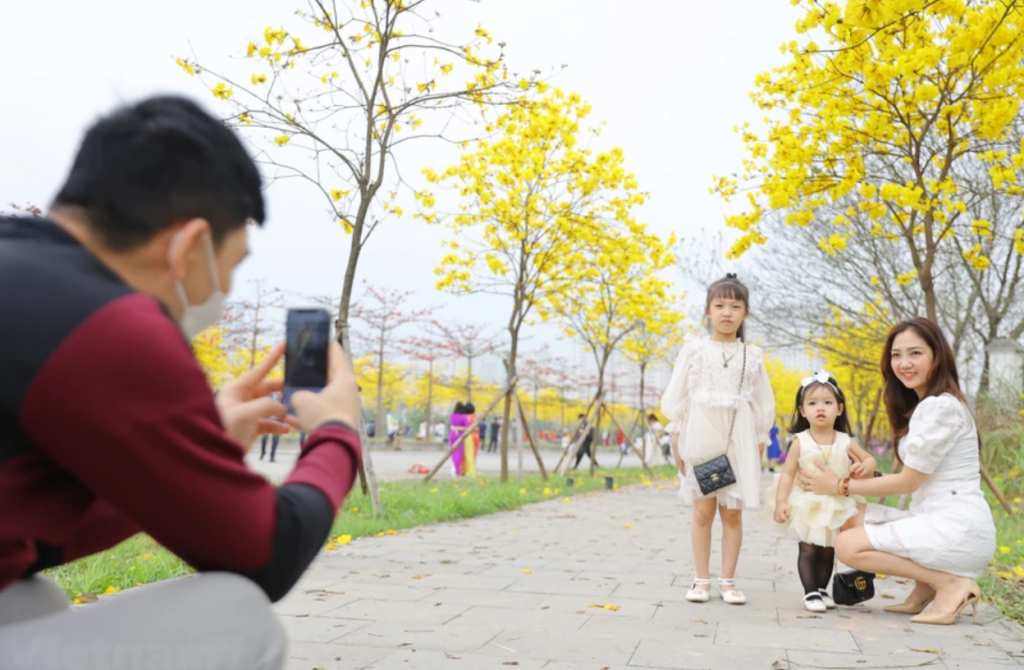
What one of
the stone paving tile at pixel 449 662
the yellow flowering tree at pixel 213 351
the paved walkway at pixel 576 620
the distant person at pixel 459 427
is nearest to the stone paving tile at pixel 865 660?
the paved walkway at pixel 576 620

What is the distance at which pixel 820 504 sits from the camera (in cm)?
465

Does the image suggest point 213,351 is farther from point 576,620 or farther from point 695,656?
point 695,656

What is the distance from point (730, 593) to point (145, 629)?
13.0 ft

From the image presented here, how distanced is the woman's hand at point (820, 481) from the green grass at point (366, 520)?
2.36 metres

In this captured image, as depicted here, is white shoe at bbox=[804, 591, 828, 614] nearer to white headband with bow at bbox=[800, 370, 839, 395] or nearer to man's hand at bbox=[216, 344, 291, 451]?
white headband with bow at bbox=[800, 370, 839, 395]

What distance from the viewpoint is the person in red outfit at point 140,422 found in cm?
111

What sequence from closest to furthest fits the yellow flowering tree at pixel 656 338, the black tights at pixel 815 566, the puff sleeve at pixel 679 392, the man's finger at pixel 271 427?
the man's finger at pixel 271 427 < the black tights at pixel 815 566 < the puff sleeve at pixel 679 392 < the yellow flowering tree at pixel 656 338

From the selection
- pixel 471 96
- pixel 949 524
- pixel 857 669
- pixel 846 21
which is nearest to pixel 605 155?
pixel 471 96

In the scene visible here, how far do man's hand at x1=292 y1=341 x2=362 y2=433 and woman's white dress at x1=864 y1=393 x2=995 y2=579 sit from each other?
360 centimetres

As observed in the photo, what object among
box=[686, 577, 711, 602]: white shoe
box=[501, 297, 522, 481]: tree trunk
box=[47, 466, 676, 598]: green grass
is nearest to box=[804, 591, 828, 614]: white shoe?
box=[686, 577, 711, 602]: white shoe

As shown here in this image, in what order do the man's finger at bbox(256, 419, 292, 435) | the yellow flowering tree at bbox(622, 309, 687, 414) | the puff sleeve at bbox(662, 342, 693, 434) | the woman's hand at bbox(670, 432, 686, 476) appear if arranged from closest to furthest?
the man's finger at bbox(256, 419, 292, 435) < the woman's hand at bbox(670, 432, 686, 476) < the puff sleeve at bbox(662, 342, 693, 434) < the yellow flowering tree at bbox(622, 309, 687, 414)

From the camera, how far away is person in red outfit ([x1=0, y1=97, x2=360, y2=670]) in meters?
1.11

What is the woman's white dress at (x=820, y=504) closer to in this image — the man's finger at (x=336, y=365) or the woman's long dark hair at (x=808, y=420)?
the woman's long dark hair at (x=808, y=420)

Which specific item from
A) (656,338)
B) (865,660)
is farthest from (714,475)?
(656,338)
